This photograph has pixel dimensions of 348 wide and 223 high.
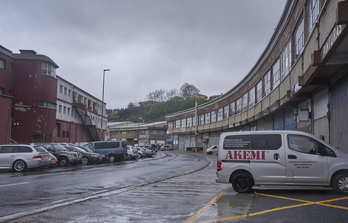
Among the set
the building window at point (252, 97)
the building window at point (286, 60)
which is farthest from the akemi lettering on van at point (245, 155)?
the building window at point (252, 97)

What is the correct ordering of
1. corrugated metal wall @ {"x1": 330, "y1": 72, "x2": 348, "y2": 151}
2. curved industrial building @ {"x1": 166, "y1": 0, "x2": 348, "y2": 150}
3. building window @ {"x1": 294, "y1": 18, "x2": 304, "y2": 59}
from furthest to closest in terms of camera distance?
1. building window @ {"x1": 294, "y1": 18, "x2": 304, "y2": 59}
2. corrugated metal wall @ {"x1": 330, "y1": 72, "x2": 348, "y2": 151}
3. curved industrial building @ {"x1": 166, "y1": 0, "x2": 348, "y2": 150}

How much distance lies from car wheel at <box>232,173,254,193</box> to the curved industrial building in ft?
15.1

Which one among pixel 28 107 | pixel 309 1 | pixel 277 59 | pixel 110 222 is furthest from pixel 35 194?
pixel 28 107

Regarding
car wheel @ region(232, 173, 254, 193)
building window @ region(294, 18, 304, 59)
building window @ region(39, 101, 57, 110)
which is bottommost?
car wheel @ region(232, 173, 254, 193)

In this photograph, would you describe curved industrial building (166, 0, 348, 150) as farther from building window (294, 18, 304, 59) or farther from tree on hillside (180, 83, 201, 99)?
tree on hillside (180, 83, 201, 99)

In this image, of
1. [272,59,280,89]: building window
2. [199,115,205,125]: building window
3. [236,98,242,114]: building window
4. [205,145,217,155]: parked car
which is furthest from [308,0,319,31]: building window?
[199,115,205,125]: building window

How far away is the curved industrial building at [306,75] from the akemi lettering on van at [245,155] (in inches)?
148

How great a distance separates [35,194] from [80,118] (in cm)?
4895

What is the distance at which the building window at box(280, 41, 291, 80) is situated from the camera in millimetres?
22777

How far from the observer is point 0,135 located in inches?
1223

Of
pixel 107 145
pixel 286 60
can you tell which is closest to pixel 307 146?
pixel 286 60

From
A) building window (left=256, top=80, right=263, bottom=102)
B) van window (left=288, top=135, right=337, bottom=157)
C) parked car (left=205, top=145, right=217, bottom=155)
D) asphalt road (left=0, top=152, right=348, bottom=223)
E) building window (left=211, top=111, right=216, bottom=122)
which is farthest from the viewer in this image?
building window (left=211, top=111, right=216, bottom=122)

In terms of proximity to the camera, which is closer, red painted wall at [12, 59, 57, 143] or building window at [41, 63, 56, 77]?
red painted wall at [12, 59, 57, 143]

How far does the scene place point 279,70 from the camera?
2597 centimetres
